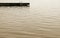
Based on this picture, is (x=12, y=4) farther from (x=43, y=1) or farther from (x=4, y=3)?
(x=43, y=1)

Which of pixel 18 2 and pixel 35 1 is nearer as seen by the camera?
pixel 18 2

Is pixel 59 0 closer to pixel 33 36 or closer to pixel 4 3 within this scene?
pixel 4 3

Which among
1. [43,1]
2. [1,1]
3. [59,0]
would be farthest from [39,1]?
[1,1]

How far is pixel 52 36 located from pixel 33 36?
196 mm

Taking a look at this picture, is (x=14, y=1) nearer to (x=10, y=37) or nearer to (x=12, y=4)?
(x=12, y=4)

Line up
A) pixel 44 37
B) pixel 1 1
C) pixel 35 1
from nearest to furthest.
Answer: pixel 44 37 → pixel 1 1 → pixel 35 1

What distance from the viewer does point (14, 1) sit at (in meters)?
4.13

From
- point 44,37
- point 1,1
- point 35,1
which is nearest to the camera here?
point 44,37

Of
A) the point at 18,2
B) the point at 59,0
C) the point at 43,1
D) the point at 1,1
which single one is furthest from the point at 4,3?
the point at 59,0

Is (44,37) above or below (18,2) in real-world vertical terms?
below

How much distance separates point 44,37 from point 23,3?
2883 millimetres

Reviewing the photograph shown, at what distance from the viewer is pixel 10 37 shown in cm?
135

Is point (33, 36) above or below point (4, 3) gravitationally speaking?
below

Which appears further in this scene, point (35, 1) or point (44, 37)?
point (35, 1)
